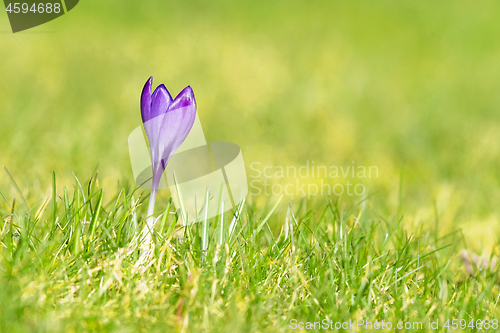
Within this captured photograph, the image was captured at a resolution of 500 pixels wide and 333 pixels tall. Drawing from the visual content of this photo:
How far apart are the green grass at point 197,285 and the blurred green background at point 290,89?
2.85 feet

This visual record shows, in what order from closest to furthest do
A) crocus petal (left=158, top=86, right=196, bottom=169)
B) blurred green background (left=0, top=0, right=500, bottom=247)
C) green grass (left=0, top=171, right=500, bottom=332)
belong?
green grass (left=0, top=171, right=500, bottom=332) < crocus petal (left=158, top=86, right=196, bottom=169) < blurred green background (left=0, top=0, right=500, bottom=247)

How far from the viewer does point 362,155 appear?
16.0 ft

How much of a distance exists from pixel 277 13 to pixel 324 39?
150 cm

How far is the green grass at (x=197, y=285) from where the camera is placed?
61.2 inches

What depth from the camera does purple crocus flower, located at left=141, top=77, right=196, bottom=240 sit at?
180cm

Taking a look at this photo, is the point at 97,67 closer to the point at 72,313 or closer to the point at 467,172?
the point at 467,172

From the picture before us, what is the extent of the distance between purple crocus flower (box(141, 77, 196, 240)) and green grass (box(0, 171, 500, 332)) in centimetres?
20

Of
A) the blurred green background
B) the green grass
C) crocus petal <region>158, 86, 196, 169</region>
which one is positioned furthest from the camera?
the blurred green background

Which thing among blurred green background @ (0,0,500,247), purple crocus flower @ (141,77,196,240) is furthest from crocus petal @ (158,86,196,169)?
blurred green background @ (0,0,500,247)

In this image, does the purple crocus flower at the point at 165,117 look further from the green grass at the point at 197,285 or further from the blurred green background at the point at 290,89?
the blurred green background at the point at 290,89

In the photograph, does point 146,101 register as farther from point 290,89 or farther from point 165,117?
point 290,89

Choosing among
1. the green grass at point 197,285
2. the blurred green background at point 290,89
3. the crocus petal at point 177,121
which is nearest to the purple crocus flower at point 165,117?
the crocus petal at point 177,121

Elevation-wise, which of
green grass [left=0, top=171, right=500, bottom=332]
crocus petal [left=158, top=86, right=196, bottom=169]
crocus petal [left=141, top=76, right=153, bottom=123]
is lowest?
green grass [left=0, top=171, right=500, bottom=332]

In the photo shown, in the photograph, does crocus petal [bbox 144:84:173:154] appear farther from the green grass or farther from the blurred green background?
the blurred green background
